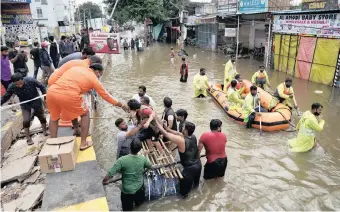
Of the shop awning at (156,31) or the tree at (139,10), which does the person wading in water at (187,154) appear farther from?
the shop awning at (156,31)

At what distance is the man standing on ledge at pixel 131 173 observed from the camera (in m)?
4.04

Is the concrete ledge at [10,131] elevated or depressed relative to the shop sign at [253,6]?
depressed

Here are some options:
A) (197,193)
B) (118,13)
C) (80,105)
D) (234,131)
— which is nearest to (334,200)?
(197,193)

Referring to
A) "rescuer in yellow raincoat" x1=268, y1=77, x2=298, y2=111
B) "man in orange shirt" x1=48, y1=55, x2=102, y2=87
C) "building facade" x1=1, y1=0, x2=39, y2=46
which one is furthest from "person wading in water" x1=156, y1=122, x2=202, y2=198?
"building facade" x1=1, y1=0, x2=39, y2=46

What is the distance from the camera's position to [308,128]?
5832 millimetres

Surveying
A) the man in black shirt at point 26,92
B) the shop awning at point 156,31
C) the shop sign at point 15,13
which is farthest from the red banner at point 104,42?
the shop awning at point 156,31

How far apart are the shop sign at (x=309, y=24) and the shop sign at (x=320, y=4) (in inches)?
12.9

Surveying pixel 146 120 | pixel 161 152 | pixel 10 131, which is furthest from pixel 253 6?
pixel 10 131

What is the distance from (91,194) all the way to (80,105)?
152 centimetres

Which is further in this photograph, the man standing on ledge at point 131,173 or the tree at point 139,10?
the tree at point 139,10

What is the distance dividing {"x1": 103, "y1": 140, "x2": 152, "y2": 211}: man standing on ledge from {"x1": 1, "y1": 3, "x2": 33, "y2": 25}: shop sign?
103 feet

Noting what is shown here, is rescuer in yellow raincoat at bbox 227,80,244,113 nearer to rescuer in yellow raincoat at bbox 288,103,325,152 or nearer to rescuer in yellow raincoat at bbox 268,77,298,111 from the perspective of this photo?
rescuer in yellow raincoat at bbox 268,77,298,111

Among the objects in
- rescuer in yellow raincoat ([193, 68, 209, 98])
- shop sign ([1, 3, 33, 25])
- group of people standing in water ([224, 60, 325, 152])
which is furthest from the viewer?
shop sign ([1, 3, 33, 25])

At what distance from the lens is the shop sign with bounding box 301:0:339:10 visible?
11.5 metres
